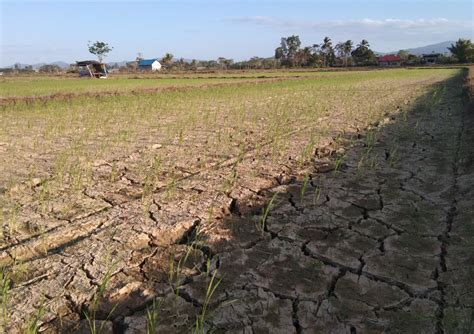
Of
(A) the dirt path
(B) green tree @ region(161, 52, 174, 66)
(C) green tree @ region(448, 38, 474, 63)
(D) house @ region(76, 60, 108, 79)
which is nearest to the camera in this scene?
(A) the dirt path

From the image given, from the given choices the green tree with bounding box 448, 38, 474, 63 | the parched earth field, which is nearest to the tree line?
the green tree with bounding box 448, 38, 474, 63

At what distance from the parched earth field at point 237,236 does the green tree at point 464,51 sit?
167 feet

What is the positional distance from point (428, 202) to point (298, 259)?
1.37m

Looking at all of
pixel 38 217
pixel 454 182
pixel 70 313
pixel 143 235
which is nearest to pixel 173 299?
pixel 70 313

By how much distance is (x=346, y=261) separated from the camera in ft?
7.20

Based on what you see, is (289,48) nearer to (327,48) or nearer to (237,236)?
(327,48)

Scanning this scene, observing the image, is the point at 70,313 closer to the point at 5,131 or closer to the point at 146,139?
the point at 146,139

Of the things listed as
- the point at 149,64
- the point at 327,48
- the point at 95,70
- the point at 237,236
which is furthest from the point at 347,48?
the point at 237,236

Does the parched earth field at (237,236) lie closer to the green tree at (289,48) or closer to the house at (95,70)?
the house at (95,70)

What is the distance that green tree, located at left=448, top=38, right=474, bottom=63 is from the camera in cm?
→ 4741

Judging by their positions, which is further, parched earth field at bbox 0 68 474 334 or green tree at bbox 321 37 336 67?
green tree at bbox 321 37 336 67

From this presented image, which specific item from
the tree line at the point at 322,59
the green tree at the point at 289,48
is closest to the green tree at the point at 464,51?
the tree line at the point at 322,59

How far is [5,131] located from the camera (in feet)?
20.0

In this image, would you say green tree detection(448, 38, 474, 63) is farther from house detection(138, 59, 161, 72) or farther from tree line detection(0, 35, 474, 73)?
house detection(138, 59, 161, 72)
